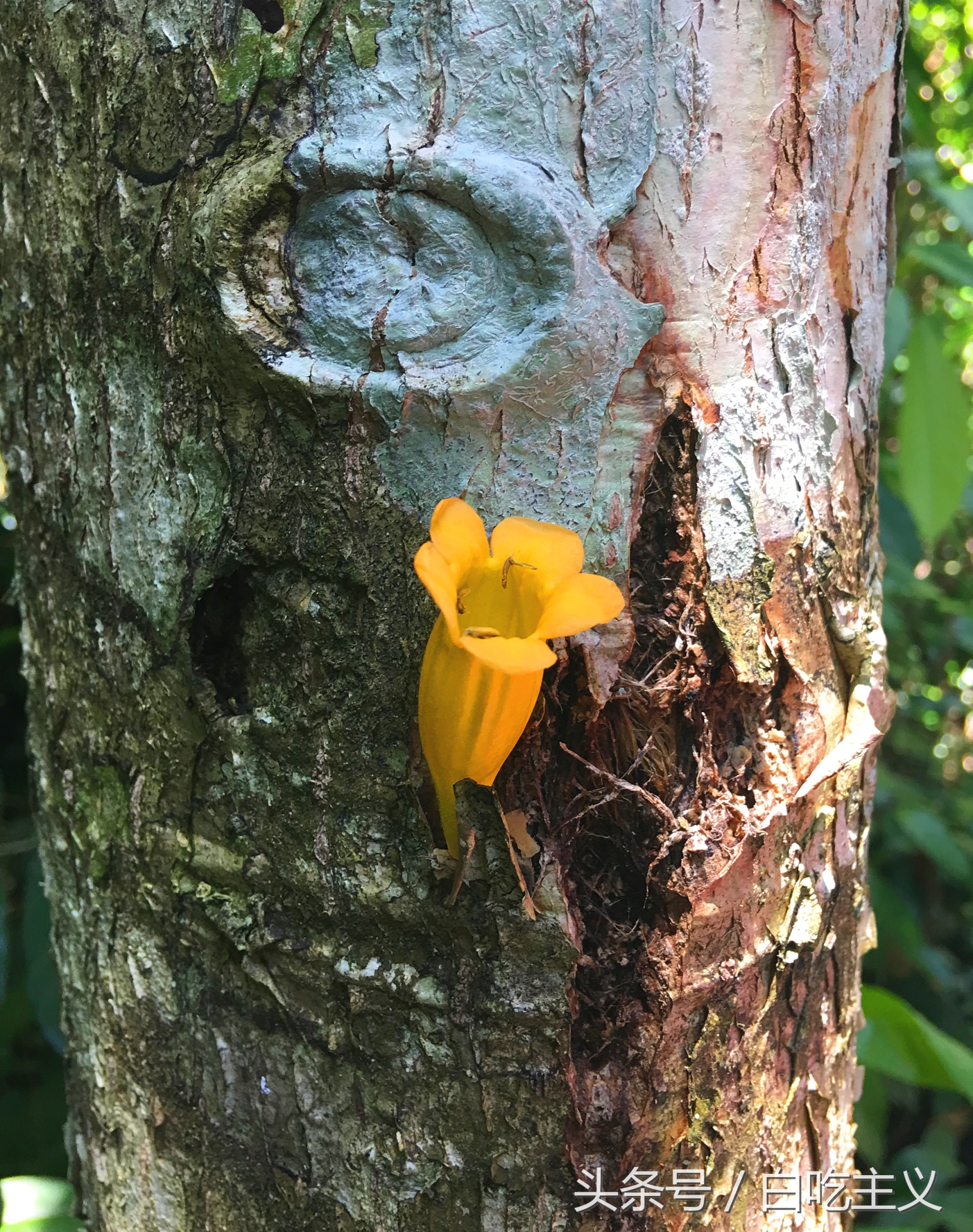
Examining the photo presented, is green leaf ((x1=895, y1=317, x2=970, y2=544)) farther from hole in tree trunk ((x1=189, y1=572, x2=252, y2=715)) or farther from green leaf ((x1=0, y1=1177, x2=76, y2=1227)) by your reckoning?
green leaf ((x1=0, y1=1177, x2=76, y2=1227))

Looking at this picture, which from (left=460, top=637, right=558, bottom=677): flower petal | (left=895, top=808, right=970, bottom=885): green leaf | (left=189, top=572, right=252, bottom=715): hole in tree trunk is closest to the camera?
(left=460, top=637, right=558, bottom=677): flower petal

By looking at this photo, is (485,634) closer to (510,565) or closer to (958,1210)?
(510,565)

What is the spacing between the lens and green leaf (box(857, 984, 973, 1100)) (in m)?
1.31

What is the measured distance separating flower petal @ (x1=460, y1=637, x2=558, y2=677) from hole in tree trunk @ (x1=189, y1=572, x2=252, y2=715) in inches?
10.0

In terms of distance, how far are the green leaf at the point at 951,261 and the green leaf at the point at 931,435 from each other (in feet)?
0.35

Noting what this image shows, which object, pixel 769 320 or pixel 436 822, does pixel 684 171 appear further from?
pixel 436 822

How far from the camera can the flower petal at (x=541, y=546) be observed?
68 centimetres

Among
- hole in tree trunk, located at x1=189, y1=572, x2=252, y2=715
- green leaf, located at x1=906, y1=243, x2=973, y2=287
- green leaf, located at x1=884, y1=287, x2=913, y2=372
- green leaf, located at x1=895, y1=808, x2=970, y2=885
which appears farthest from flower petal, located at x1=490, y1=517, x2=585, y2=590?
green leaf, located at x1=895, y1=808, x2=970, y2=885

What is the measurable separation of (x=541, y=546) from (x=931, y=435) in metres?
1.19

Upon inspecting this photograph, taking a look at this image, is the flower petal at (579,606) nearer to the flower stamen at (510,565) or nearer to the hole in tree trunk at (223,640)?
the flower stamen at (510,565)

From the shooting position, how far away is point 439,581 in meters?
0.62

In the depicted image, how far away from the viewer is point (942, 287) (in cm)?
267

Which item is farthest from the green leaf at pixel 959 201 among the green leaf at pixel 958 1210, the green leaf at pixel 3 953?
the green leaf at pixel 3 953

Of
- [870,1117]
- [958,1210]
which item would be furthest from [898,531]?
[958,1210]
